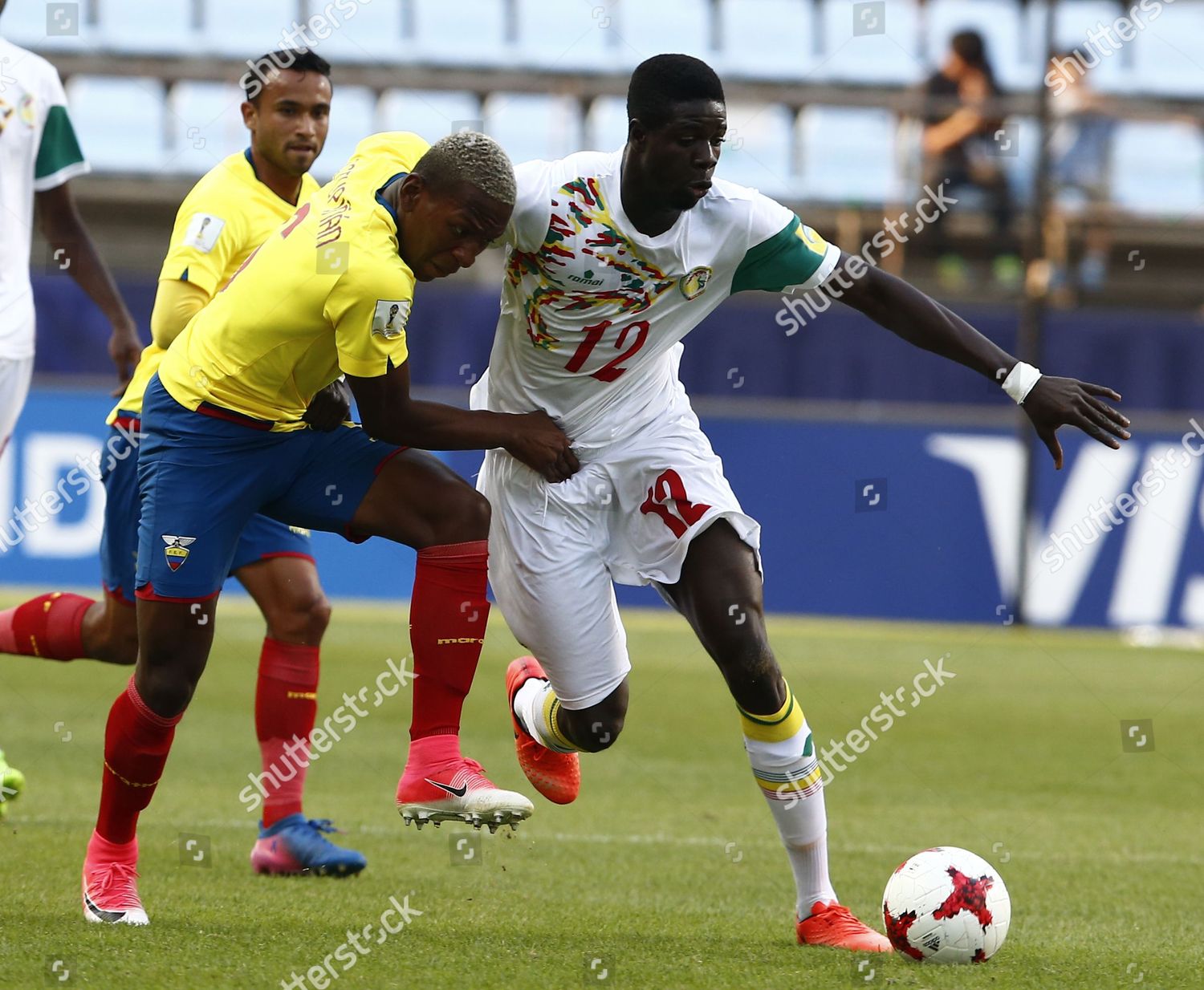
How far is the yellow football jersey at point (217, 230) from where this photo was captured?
550 cm

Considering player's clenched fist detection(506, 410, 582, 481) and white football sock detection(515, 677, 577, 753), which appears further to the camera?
white football sock detection(515, 677, 577, 753)

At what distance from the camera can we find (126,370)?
233 inches

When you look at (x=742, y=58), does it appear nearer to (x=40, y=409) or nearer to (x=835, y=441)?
(x=835, y=441)

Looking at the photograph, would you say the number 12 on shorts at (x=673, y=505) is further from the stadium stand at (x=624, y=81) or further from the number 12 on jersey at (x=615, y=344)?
the stadium stand at (x=624, y=81)

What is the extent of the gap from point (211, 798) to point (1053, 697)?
601cm

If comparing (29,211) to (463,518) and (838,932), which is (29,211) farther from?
(838,932)

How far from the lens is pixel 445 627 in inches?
185

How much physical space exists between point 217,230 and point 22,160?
748 mm

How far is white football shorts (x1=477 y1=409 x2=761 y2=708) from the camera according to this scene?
16.5 feet

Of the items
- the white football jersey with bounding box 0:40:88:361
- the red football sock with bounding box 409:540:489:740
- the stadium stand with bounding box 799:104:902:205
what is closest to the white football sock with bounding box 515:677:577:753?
the red football sock with bounding box 409:540:489:740

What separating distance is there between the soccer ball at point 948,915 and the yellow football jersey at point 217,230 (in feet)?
9.31

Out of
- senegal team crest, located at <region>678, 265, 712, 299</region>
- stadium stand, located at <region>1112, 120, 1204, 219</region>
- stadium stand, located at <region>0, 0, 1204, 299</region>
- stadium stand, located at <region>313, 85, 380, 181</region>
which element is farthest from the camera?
stadium stand, located at <region>0, 0, 1204, 299</region>

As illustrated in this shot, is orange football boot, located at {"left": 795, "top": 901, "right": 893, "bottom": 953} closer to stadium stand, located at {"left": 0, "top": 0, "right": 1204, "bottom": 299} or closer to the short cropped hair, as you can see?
the short cropped hair

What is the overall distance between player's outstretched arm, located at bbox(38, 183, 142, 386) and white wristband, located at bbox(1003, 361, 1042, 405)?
2935mm
